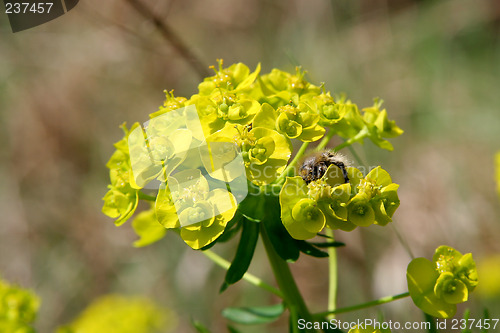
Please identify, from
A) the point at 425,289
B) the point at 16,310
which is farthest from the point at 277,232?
the point at 16,310

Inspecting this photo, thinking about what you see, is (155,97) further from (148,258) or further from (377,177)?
(377,177)

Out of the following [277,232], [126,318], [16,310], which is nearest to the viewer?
[277,232]

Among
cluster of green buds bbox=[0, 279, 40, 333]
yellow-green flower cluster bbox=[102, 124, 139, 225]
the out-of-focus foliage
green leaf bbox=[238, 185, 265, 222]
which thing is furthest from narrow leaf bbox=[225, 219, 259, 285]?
the out-of-focus foliage

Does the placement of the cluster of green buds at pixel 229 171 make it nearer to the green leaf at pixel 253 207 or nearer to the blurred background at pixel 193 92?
the green leaf at pixel 253 207

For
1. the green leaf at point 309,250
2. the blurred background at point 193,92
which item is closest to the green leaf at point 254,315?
the green leaf at point 309,250

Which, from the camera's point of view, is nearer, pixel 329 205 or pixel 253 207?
pixel 329 205

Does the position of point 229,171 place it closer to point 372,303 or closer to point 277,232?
point 277,232
